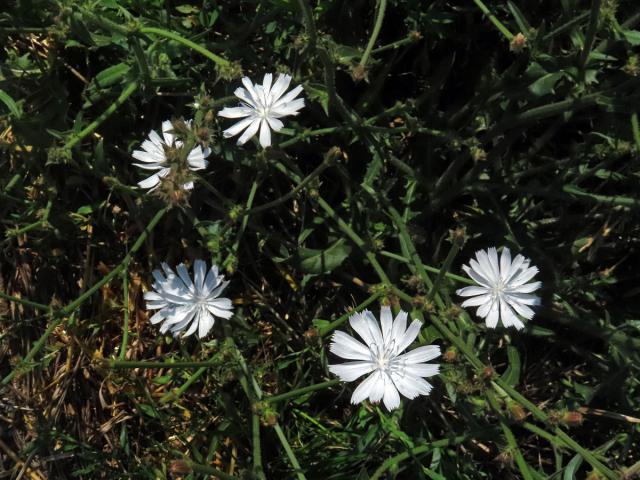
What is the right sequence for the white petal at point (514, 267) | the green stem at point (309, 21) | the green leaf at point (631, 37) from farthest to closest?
the white petal at point (514, 267)
the green leaf at point (631, 37)
the green stem at point (309, 21)

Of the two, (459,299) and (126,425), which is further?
(126,425)

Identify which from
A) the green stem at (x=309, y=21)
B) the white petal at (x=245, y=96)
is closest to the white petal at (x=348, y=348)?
the white petal at (x=245, y=96)

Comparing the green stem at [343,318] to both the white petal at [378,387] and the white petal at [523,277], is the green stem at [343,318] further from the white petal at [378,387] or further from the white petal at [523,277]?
the white petal at [523,277]

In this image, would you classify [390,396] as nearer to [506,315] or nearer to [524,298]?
[506,315]

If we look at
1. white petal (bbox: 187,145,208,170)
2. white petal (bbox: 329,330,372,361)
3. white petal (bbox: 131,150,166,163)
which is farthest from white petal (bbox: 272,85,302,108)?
white petal (bbox: 329,330,372,361)

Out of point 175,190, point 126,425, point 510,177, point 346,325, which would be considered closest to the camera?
point 175,190

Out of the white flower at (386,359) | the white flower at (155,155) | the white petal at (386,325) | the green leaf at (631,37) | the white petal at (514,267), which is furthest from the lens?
the white flower at (155,155)

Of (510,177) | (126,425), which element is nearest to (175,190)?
(510,177)

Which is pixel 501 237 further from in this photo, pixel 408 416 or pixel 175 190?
pixel 175 190
